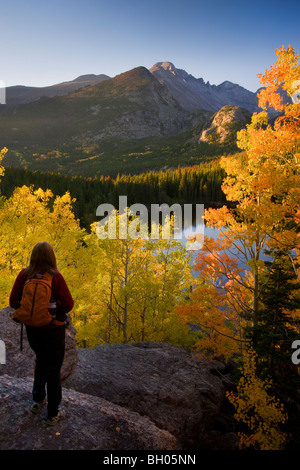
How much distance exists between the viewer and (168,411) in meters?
8.00

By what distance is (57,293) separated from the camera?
411 cm

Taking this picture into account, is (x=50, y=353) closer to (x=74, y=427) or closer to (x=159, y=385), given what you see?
(x=74, y=427)

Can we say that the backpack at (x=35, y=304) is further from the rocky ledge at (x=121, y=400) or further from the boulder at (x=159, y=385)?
the boulder at (x=159, y=385)

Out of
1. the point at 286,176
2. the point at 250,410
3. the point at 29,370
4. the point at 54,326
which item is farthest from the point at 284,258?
the point at 29,370

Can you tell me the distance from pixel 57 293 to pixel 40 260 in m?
0.60

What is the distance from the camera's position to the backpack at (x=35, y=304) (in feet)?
12.8

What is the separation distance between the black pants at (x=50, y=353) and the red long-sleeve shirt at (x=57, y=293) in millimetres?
371

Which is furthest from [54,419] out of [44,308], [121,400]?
[121,400]

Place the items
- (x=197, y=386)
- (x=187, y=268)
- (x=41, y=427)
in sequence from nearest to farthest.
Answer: (x=41, y=427) → (x=197, y=386) → (x=187, y=268)

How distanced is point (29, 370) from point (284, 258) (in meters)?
8.87

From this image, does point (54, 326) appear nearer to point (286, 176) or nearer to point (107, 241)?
point (286, 176)

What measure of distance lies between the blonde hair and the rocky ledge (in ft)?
8.85

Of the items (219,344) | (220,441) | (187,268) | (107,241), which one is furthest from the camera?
(187,268)

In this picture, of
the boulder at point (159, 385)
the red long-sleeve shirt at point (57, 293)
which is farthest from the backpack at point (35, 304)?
the boulder at point (159, 385)
